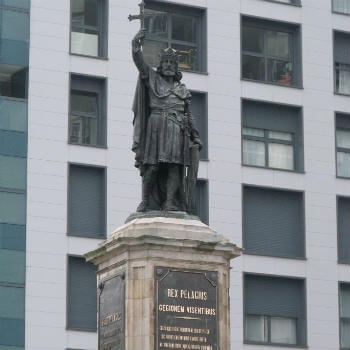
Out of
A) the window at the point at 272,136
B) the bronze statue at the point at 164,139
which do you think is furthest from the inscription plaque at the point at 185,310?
the window at the point at 272,136

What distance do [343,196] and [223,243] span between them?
3485cm

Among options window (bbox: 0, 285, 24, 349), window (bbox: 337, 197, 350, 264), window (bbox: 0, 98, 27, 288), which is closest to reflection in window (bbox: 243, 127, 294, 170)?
window (bbox: 337, 197, 350, 264)

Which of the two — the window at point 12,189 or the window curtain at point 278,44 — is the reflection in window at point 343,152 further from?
the window at point 12,189

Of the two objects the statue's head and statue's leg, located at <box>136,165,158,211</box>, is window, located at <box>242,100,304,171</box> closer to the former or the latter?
the statue's head

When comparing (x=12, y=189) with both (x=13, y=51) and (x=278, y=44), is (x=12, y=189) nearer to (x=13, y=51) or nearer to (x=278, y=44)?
(x=13, y=51)

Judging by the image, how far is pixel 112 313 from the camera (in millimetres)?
33594

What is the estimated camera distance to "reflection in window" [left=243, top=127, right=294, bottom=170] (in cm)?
6662

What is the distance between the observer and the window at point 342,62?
229 feet

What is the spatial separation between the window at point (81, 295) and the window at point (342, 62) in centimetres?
1557

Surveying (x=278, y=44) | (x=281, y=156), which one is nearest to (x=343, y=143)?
(x=281, y=156)

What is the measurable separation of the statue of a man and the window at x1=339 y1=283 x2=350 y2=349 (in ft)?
107

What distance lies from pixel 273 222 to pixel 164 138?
31624 millimetres

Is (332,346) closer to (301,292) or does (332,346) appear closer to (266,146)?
(301,292)

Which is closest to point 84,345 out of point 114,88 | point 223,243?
point 114,88
